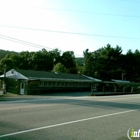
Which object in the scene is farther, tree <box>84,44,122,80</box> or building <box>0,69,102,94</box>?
tree <box>84,44,122,80</box>

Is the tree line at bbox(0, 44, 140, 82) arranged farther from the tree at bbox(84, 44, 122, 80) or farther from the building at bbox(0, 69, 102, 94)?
the building at bbox(0, 69, 102, 94)

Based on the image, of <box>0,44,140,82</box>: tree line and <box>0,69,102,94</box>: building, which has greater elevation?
<box>0,44,140,82</box>: tree line

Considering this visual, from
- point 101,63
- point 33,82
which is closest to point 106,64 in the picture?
point 101,63

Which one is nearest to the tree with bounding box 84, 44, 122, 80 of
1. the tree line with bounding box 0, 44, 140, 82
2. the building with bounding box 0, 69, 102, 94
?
the tree line with bounding box 0, 44, 140, 82

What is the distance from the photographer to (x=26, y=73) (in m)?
44.8

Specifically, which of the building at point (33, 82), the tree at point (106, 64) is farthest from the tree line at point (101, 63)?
the building at point (33, 82)

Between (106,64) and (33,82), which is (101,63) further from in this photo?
A: (33,82)

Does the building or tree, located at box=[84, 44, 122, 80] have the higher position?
tree, located at box=[84, 44, 122, 80]

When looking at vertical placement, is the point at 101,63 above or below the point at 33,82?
above

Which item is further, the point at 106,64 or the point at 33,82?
the point at 106,64

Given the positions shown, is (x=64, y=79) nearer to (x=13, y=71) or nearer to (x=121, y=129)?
(x=13, y=71)

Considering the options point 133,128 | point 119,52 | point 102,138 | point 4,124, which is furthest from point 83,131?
point 119,52

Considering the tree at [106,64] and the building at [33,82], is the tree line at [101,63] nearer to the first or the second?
the tree at [106,64]

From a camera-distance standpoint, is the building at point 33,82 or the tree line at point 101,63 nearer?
the building at point 33,82
